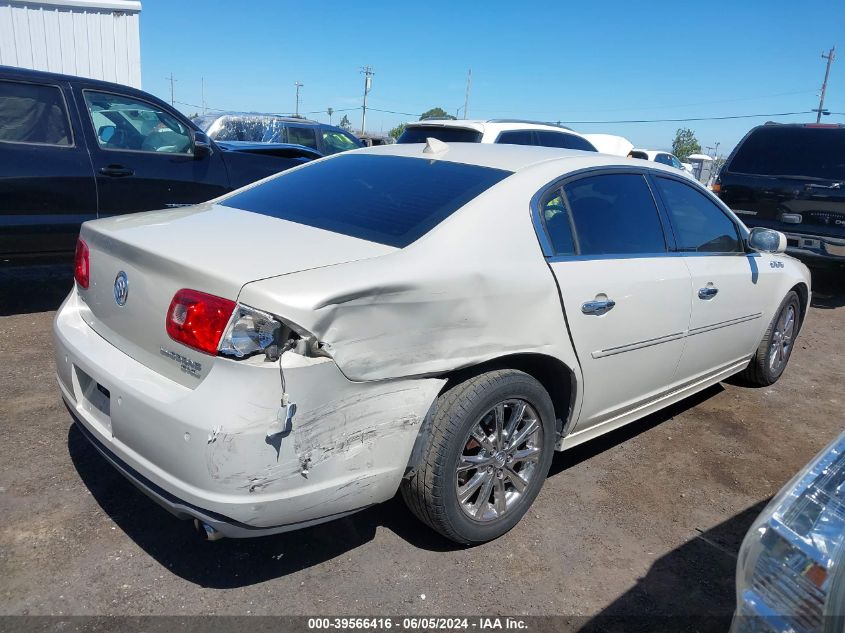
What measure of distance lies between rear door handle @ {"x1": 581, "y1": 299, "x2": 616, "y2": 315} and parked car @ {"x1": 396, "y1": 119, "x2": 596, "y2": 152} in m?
5.31

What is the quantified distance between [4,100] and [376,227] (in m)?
4.07

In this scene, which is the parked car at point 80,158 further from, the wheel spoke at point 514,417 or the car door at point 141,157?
the wheel spoke at point 514,417

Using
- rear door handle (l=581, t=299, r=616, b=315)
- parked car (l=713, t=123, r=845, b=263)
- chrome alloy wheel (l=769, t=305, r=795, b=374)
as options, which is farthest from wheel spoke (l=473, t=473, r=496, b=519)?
parked car (l=713, t=123, r=845, b=263)

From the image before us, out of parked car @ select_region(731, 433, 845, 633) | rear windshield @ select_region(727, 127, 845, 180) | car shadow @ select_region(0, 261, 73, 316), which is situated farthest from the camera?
rear windshield @ select_region(727, 127, 845, 180)

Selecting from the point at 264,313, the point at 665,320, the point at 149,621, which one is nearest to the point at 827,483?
the point at 264,313

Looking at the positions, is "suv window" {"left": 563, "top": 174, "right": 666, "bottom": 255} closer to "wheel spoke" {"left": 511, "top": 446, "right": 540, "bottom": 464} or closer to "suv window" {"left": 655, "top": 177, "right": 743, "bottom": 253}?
"suv window" {"left": 655, "top": 177, "right": 743, "bottom": 253}

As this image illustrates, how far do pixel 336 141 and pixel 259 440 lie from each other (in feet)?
39.2

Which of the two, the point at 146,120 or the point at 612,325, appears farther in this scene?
the point at 146,120

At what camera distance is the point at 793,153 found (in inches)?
321

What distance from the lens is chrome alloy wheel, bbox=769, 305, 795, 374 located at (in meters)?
4.81

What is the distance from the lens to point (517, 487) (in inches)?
115

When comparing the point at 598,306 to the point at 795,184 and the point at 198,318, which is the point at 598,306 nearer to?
the point at 198,318

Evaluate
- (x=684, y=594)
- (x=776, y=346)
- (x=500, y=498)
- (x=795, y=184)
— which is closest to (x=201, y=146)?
(x=500, y=498)

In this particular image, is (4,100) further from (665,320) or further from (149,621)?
(665,320)
